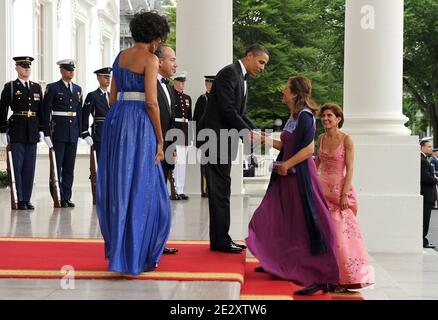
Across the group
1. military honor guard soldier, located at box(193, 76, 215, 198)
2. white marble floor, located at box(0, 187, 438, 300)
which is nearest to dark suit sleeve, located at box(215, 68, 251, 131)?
white marble floor, located at box(0, 187, 438, 300)

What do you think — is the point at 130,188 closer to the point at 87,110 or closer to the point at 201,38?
the point at 87,110

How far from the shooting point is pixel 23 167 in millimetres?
12648

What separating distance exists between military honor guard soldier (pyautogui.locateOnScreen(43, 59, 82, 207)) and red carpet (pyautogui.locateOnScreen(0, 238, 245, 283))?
4275 mm

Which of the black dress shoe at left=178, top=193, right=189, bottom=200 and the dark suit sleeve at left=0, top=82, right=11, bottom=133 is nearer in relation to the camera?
the dark suit sleeve at left=0, top=82, right=11, bottom=133

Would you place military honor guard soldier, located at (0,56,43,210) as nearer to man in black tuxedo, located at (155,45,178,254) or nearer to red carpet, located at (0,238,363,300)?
red carpet, located at (0,238,363,300)

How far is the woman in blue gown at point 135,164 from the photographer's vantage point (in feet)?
21.2

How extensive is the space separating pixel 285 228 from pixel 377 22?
6.09 metres

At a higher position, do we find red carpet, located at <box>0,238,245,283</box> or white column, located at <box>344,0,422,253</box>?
white column, located at <box>344,0,422,253</box>

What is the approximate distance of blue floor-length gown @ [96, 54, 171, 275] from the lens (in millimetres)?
6449

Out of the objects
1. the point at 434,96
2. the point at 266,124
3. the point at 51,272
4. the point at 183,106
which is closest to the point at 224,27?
the point at 183,106

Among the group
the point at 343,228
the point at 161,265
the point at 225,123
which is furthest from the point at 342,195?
the point at 161,265

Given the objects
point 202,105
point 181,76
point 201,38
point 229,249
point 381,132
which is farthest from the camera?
point 201,38

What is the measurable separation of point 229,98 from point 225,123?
25 centimetres
